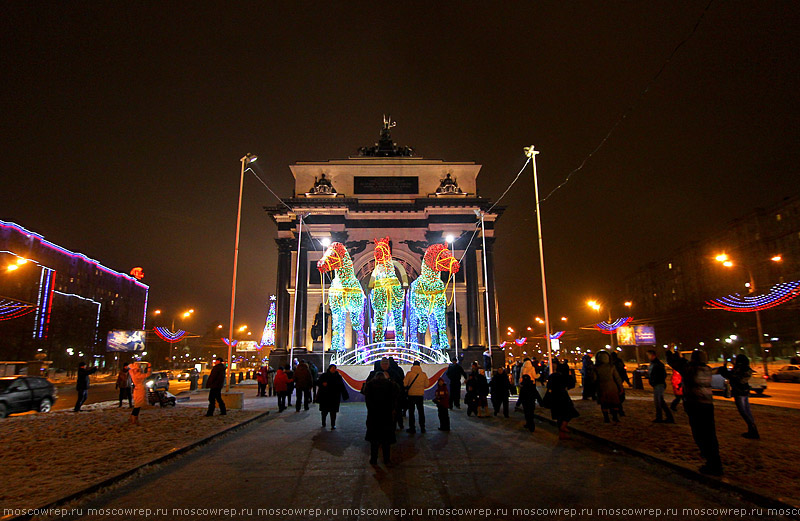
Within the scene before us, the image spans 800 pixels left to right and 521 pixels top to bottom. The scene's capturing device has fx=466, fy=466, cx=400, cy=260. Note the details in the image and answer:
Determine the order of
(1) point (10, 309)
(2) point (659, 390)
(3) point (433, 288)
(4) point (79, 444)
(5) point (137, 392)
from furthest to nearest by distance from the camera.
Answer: (1) point (10, 309), (3) point (433, 288), (5) point (137, 392), (2) point (659, 390), (4) point (79, 444)

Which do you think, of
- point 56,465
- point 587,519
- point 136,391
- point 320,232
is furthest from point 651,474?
point 320,232

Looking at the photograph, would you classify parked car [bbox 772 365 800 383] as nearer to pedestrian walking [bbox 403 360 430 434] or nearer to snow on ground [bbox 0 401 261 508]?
pedestrian walking [bbox 403 360 430 434]

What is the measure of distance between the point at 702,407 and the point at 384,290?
20.9m

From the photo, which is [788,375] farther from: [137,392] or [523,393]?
[137,392]

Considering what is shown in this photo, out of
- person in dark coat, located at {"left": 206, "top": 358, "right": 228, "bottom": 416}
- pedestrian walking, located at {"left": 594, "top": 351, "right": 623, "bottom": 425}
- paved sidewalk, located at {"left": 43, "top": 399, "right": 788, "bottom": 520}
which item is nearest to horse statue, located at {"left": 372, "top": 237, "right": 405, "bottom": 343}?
person in dark coat, located at {"left": 206, "top": 358, "right": 228, "bottom": 416}

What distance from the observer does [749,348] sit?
51.5 m

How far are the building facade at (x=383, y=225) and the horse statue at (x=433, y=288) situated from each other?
8.90 metres

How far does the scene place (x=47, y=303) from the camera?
59.2 m

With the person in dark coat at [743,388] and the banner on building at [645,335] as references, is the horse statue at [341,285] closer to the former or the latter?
the person in dark coat at [743,388]

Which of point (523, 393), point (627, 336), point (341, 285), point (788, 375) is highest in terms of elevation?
point (341, 285)

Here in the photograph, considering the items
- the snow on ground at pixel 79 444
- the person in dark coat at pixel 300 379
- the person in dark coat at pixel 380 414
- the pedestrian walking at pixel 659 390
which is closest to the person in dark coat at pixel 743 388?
the pedestrian walking at pixel 659 390

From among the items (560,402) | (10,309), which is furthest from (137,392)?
(10,309)

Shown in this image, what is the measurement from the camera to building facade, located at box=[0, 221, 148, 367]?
48.2m

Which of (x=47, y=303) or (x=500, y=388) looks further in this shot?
(x=47, y=303)
